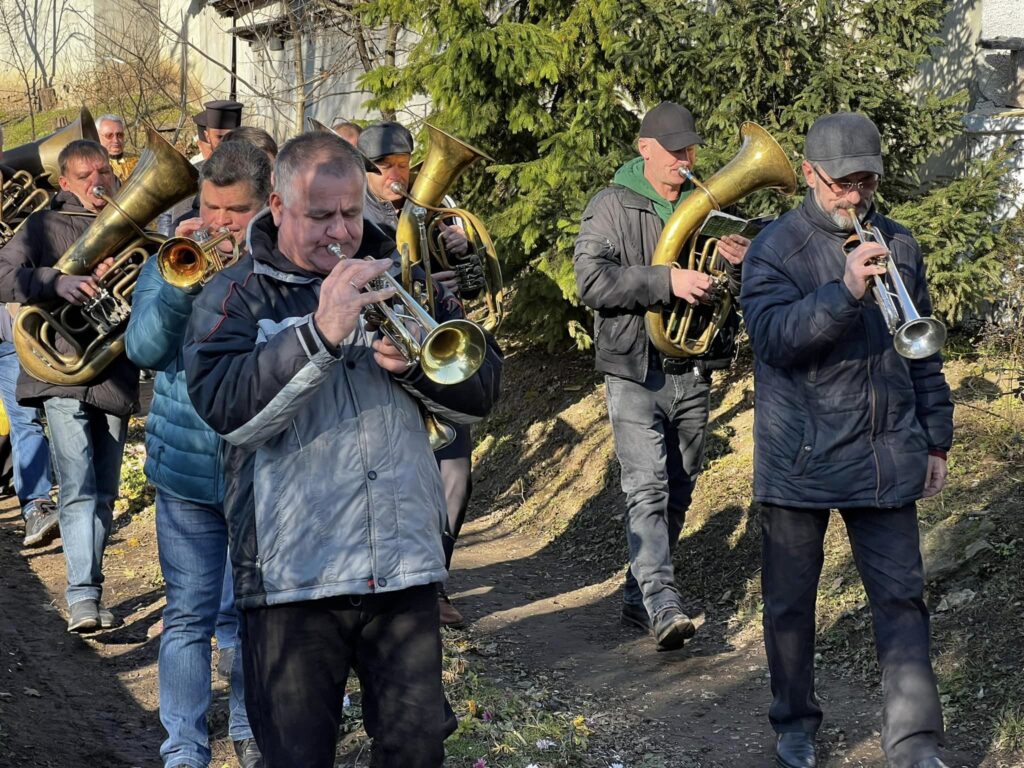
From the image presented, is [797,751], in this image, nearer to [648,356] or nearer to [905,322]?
[905,322]

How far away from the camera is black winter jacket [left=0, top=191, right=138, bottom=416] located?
6324mm

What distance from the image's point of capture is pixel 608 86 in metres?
9.18

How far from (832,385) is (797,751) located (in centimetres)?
127

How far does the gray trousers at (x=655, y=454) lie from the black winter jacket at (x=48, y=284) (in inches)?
91.4

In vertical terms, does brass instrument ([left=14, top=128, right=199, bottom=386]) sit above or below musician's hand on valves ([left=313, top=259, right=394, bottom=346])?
below

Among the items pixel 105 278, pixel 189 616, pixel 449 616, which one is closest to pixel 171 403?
pixel 189 616

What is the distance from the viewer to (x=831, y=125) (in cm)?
451

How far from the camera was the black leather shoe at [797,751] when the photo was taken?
186 inches

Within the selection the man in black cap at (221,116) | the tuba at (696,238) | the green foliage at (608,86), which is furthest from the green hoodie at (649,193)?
the man in black cap at (221,116)

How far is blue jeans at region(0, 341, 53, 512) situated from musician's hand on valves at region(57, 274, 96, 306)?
233cm

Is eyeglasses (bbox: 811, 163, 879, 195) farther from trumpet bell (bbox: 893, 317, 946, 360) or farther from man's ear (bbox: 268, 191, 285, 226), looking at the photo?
man's ear (bbox: 268, 191, 285, 226)

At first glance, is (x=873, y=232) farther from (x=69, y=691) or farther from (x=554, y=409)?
(x=554, y=409)

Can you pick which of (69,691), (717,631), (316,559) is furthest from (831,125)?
(69,691)

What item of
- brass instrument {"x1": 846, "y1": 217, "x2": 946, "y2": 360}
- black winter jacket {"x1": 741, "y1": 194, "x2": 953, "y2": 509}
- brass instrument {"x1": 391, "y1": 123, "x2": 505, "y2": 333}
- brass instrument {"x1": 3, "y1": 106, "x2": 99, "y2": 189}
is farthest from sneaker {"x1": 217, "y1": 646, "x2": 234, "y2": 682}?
brass instrument {"x1": 3, "y1": 106, "x2": 99, "y2": 189}
